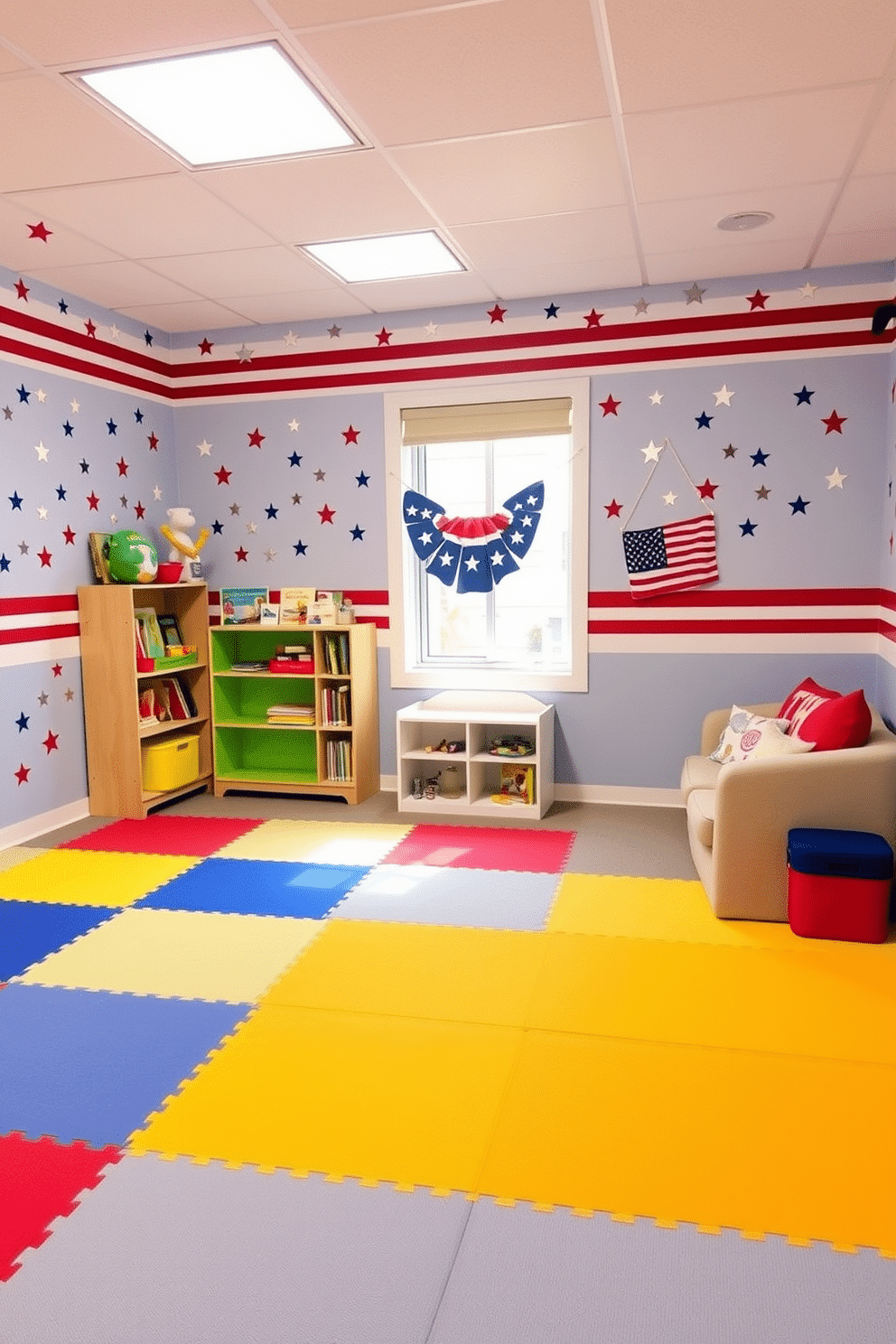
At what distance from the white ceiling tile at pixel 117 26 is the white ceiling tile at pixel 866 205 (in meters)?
2.51

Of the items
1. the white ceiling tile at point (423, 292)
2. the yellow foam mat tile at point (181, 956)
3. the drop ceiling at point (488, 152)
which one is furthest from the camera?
the white ceiling tile at point (423, 292)

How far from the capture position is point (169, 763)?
5.77 m

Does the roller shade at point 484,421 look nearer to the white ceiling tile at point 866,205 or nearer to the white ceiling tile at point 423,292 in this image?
the white ceiling tile at point 423,292

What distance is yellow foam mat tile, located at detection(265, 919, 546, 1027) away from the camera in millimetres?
3189

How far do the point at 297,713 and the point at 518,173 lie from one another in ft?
11.2

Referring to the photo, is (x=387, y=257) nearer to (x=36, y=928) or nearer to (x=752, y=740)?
(x=752, y=740)

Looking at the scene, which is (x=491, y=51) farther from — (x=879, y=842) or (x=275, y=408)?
(x=275, y=408)

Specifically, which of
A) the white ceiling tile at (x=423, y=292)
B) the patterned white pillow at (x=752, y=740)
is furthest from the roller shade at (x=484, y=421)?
the patterned white pillow at (x=752, y=740)

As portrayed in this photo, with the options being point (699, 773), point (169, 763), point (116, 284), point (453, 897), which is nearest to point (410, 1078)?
point (453, 897)

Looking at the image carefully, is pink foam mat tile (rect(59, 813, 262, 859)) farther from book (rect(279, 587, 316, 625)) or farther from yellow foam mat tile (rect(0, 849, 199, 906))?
book (rect(279, 587, 316, 625))

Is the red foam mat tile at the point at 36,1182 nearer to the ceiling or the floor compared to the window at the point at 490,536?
nearer to the floor

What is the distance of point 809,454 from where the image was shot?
206 inches

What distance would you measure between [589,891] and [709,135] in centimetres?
306

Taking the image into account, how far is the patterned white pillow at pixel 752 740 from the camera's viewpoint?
4172 millimetres
